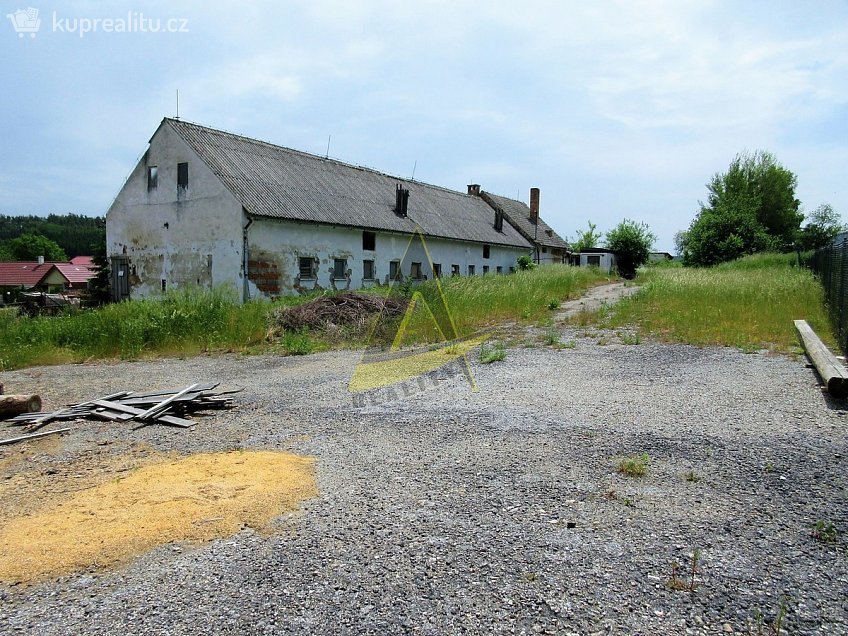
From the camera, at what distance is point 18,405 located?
23.9 feet

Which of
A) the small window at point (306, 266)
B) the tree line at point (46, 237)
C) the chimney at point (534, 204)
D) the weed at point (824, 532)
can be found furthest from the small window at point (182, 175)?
the tree line at point (46, 237)

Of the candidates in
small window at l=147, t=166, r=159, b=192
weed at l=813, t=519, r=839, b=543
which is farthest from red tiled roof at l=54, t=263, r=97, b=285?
weed at l=813, t=519, r=839, b=543

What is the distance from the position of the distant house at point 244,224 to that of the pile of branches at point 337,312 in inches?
156

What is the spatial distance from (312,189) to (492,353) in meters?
16.9

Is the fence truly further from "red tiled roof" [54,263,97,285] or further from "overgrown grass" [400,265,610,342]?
"red tiled roof" [54,263,97,285]

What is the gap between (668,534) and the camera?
11.7ft

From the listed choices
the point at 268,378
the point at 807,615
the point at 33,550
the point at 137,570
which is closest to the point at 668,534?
the point at 807,615

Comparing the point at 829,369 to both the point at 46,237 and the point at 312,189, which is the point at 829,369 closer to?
the point at 312,189

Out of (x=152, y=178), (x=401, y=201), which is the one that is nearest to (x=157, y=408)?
(x=152, y=178)

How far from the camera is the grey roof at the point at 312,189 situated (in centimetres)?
2177

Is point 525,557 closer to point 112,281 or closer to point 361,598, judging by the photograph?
point 361,598

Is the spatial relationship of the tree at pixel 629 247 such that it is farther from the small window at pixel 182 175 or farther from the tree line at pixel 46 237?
the tree line at pixel 46 237

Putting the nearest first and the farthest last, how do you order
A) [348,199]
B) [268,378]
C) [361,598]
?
[361,598], [268,378], [348,199]

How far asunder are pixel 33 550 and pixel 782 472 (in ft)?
17.6
